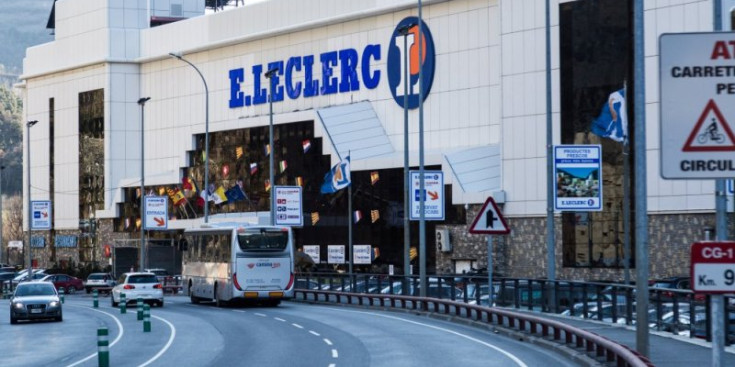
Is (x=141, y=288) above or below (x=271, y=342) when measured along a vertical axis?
above

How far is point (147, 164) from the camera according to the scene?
107000 millimetres

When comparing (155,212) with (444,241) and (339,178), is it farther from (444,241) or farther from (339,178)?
(444,241)

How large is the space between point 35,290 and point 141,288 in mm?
10049

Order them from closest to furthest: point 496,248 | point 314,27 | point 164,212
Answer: point 496,248
point 164,212
point 314,27

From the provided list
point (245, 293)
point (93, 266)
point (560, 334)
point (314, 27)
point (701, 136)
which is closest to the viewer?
point (701, 136)

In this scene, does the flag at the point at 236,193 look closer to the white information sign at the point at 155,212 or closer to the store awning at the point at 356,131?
the store awning at the point at 356,131

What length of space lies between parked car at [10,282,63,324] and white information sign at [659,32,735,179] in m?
36.8

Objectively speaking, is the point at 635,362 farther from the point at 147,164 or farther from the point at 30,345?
the point at 147,164

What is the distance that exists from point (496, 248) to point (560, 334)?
3704 centimetres

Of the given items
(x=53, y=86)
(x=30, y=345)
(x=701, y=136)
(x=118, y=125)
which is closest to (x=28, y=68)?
(x=53, y=86)

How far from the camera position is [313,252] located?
81.5 m

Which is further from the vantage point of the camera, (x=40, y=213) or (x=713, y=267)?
(x=40, y=213)

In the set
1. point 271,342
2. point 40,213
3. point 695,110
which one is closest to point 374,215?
point 40,213

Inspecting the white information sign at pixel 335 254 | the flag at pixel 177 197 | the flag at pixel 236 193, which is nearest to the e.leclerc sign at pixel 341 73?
the flag at pixel 236 193
